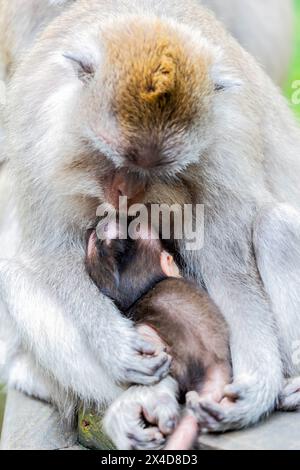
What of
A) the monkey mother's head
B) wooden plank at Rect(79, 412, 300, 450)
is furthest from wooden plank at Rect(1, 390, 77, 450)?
the monkey mother's head

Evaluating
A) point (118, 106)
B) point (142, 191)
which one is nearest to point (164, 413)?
point (142, 191)

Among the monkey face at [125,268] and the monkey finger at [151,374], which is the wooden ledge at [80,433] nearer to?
the monkey finger at [151,374]

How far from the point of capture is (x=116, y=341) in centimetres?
441

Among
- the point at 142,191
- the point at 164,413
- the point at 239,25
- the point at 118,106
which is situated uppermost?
the point at 239,25

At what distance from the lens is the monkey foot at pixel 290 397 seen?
4477 millimetres

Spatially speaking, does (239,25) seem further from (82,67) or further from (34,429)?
(34,429)

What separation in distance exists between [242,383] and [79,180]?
1.09 metres

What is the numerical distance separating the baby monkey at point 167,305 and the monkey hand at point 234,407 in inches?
2.4

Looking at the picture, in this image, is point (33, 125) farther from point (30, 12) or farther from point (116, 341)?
point (30, 12)

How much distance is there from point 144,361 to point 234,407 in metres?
0.42

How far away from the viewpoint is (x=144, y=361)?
4336 millimetres

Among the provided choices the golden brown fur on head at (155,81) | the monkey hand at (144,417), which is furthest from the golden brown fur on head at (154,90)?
the monkey hand at (144,417)

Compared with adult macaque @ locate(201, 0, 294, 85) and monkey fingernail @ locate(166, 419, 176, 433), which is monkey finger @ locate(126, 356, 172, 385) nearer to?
monkey fingernail @ locate(166, 419, 176, 433)

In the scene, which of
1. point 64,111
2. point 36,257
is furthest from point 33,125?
point 36,257
